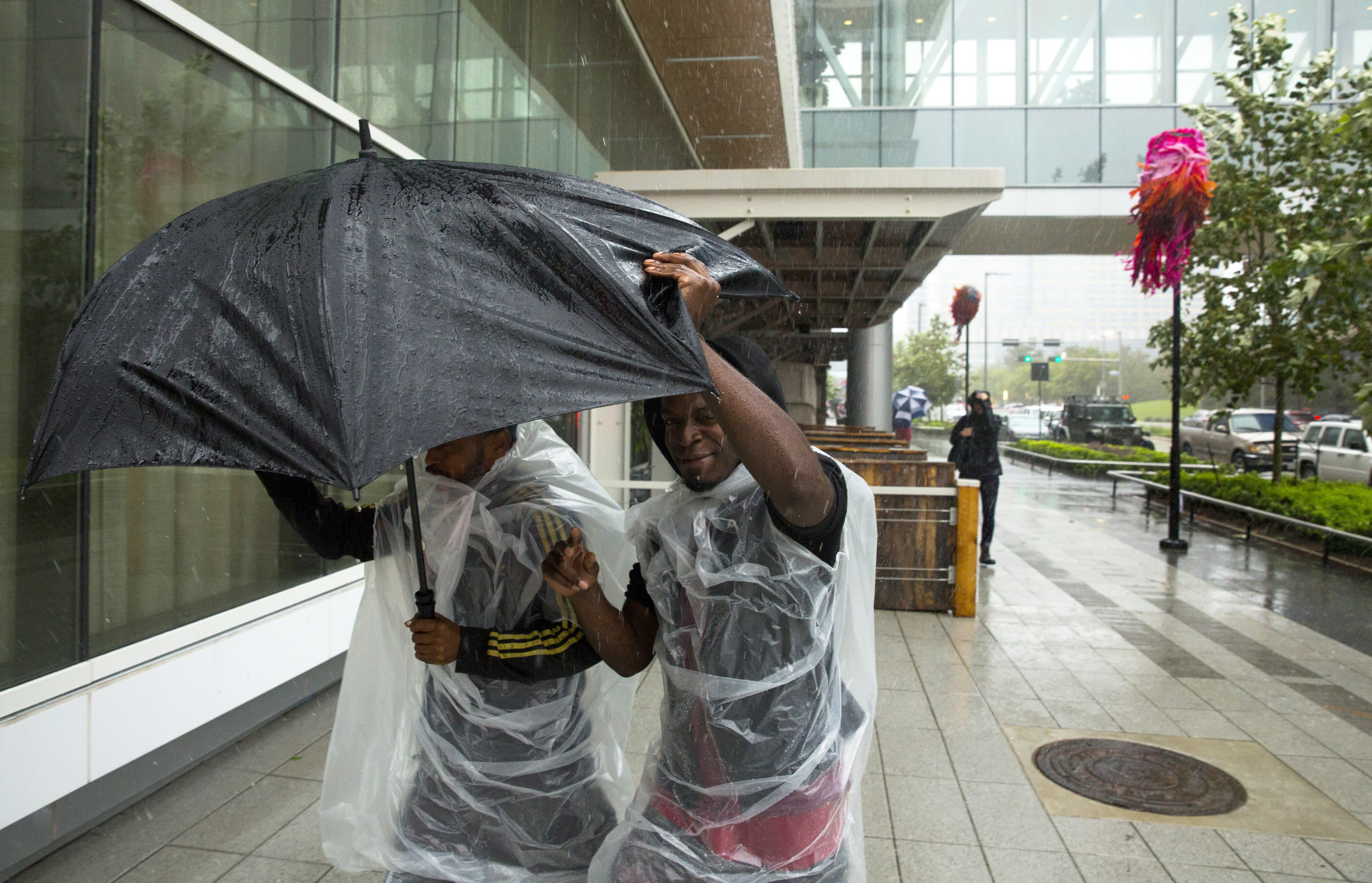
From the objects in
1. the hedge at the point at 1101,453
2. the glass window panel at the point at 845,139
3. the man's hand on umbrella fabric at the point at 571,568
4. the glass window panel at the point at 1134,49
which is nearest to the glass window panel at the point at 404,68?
the man's hand on umbrella fabric at the point at 571,568

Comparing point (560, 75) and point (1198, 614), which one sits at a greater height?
point (560, 75)

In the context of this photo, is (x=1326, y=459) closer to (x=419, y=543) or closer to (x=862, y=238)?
(x=862, y=238)

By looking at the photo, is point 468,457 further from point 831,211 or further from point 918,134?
point 918,134

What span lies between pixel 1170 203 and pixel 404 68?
8.29m

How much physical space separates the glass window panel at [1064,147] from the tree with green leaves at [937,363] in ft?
146

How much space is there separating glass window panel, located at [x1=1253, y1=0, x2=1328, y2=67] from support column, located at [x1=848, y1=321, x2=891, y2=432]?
12475mm

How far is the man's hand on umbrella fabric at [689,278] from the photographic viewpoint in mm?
1632

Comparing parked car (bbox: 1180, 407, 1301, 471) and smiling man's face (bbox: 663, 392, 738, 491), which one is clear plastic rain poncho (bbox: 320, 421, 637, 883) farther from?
parked car (bbox: 1180, 407, 1301, 471)

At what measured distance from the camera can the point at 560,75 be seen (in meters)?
8.83

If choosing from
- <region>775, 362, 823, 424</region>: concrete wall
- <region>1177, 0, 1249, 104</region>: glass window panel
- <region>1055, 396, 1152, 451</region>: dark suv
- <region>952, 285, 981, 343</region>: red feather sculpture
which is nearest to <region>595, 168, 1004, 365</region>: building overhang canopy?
<region>775, 362, 823, 424</region>: concrete wall

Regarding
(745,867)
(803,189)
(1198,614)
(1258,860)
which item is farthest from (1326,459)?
(745,867)

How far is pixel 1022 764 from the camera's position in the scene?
4664mm

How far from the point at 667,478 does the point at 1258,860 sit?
8.47 metres

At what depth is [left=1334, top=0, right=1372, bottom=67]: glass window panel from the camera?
72.4 ft
